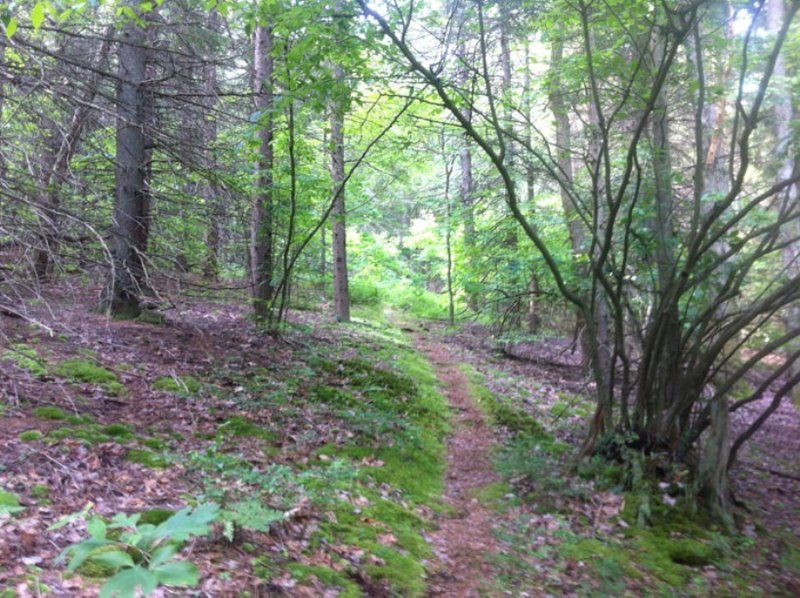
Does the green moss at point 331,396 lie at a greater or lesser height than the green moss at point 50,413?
lesser

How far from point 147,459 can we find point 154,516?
4.12 feet

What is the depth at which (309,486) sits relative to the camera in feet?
17.5

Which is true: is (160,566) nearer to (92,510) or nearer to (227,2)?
(92,510)

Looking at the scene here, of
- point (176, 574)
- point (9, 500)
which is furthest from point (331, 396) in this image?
point (176, 574)

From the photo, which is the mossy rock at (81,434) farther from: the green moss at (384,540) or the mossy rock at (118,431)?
the green moss at (384,540)

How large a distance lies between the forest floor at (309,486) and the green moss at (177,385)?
0.04m

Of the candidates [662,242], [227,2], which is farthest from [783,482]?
[227,2]

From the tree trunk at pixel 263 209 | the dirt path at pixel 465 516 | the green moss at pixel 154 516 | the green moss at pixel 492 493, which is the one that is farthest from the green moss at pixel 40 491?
the tree trunk at pixel 263 209

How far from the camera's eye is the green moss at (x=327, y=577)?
3.70 metres

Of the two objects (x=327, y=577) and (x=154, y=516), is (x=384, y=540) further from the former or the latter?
(x=154, y=516)

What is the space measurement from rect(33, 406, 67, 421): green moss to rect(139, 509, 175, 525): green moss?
6.76 feet

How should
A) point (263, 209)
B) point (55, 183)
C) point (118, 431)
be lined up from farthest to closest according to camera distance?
1. point (263, 209)
2. point (55, 183)
3. point (118, 431)

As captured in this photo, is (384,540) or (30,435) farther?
(384,540)

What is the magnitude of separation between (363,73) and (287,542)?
5.18 metres
